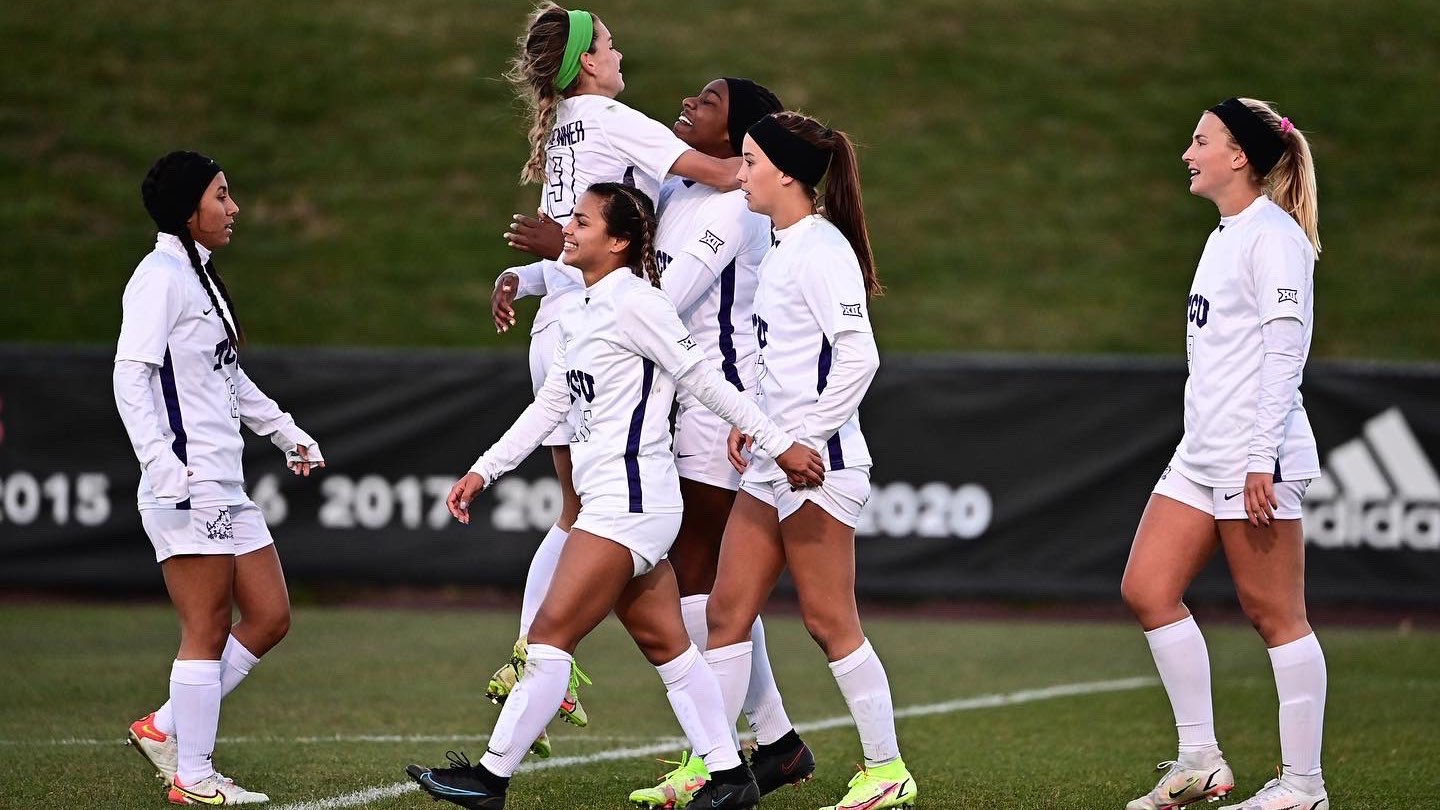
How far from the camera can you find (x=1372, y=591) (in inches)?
457

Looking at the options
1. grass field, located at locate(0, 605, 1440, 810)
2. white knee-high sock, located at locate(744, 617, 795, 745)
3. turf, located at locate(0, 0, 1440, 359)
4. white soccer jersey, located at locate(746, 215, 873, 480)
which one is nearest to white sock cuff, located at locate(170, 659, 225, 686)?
grass field, located at locate(0, 605, 1440, 810)

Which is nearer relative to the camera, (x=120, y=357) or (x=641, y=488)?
(x=641, y=488)

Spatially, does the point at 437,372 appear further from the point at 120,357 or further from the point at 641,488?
the point at 641,488

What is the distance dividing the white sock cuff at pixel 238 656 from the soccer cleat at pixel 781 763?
1.86m

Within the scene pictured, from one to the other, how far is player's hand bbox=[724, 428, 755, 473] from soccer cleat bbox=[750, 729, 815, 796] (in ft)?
3.43

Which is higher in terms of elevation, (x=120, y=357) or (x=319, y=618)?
(x=120, y=357)

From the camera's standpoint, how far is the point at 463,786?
5059 millimetres

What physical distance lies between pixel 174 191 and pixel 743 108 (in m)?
2.00

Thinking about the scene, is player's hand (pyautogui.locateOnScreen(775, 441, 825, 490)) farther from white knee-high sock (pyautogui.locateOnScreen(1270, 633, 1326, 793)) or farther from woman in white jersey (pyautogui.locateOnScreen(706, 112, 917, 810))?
white knee-high sock (pyautogui.locateOnScreen(1270, 633, 1326, 793))

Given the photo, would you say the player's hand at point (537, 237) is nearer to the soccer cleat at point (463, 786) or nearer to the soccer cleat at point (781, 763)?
the soccer cleat at point (463, 786)

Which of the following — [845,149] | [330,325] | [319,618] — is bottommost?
[319,618]

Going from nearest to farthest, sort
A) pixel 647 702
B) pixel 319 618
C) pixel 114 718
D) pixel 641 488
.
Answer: pixel 641 488 < pixel 114 718 < pixel 647 702 < pixel 319 618

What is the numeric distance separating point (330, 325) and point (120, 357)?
1134 centimetres

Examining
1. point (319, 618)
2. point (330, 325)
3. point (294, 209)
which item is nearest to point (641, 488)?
point (319, 618)
